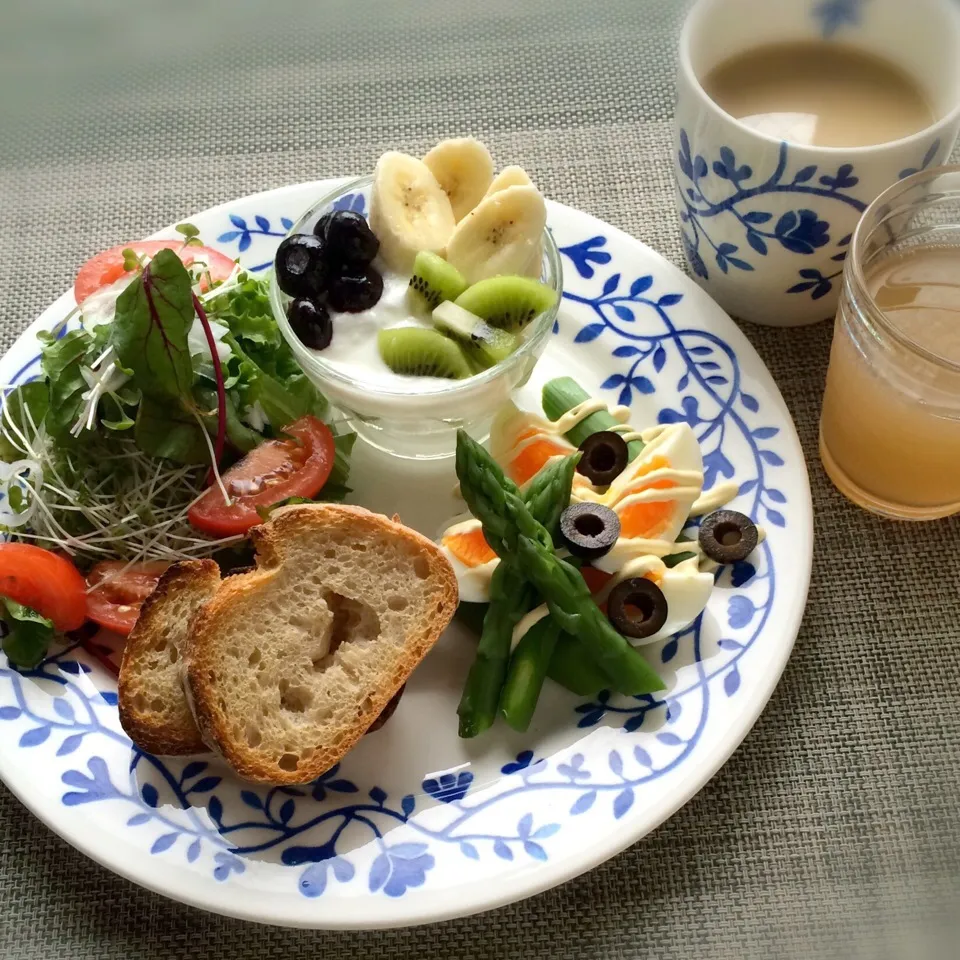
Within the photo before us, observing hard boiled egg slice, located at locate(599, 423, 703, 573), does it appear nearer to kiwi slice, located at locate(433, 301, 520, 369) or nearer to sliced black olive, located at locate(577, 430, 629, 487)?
sliced black olive, located at locate(577, 430, 629, 487)

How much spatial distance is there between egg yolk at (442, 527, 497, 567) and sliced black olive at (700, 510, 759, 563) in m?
0.47

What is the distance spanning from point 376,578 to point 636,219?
147 centimetres

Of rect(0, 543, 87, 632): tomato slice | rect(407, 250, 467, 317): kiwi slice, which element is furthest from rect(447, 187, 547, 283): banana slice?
rect(0, 543, 87, 632): tomato slice

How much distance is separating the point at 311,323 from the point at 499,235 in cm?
48

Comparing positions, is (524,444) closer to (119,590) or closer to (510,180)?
(510,180)

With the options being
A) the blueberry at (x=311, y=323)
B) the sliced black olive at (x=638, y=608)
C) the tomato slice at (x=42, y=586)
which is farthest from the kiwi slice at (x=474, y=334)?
the tomato slice at (x=42, y=586)

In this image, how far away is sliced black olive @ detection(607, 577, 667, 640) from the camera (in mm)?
2086

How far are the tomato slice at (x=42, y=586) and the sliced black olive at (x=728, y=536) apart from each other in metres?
1.38

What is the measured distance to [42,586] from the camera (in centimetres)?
219

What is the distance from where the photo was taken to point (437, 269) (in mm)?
2289

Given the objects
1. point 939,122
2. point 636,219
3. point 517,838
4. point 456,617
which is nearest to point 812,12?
point 939,122

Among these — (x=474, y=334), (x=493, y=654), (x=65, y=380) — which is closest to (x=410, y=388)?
(x=474, y=334)

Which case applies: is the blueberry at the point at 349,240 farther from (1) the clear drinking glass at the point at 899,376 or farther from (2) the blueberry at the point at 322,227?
(1) the clear drinking glass at the point at 899,376

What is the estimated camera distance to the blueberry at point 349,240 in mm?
2312
